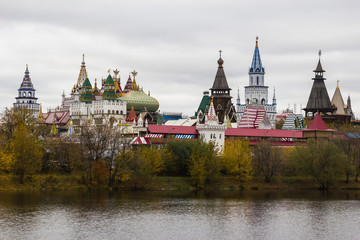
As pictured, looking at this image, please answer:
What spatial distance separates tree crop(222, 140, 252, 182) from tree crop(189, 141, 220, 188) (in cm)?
182

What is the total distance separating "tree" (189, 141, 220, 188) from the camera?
78000mm

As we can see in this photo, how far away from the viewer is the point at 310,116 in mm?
135250

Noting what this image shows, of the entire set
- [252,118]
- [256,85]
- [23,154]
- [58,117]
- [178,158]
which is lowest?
[178,158]

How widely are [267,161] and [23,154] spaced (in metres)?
28.3

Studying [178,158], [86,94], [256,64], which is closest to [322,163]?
[178,158]

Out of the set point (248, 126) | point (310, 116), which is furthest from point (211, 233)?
point (310, 116)

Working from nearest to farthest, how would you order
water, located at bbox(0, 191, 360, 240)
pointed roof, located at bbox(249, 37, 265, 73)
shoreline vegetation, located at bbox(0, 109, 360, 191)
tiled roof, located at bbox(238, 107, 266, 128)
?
water, located at bbox(0, 191, 360, 240), shoreline vegetation, located at bbox(0, 109, 360, 191), tiled roof, located at bbox(238, 107, 266, 128), pointed roof, located at bbox(249, 37, 265, 73)

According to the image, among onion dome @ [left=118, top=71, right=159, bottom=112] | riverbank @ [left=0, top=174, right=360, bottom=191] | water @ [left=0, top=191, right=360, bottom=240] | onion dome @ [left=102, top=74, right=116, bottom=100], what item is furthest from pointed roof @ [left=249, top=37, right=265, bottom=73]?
water @ [left=0, top=191, right=360, bottom=240]

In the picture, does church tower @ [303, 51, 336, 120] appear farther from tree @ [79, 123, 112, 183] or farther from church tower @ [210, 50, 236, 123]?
tree @ [79, 123, 112, 183]

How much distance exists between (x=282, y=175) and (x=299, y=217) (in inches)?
1137

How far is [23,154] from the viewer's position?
74.6m

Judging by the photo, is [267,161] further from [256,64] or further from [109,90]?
[256,64]

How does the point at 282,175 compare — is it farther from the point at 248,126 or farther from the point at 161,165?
the point at 248,126

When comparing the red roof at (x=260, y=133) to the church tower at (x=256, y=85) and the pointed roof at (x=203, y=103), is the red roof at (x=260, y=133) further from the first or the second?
the church tower at (x=256, y=85)
